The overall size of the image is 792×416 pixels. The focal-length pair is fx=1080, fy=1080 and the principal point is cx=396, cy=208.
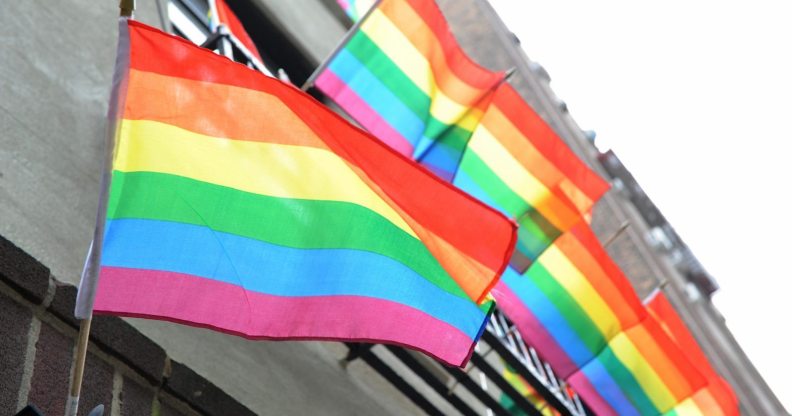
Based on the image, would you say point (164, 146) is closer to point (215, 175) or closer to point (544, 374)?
point (215, 175)

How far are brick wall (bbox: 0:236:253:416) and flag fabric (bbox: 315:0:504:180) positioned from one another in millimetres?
5213

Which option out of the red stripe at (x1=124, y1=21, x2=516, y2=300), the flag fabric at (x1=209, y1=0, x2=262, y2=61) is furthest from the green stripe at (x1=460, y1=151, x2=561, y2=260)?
the red stripe at (x1=124, y1=21, x2=516, y2=300)

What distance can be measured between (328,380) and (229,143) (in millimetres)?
2337

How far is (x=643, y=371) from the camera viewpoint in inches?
397

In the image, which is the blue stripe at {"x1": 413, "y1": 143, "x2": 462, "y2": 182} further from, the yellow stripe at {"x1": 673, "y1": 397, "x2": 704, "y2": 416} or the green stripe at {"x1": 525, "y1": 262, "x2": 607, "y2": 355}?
the yellow stripe at {"x1": 673, "y1": 397, "x2": 704, "y2": 416}

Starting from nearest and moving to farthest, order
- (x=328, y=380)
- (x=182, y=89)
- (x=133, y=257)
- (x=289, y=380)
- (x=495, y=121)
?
(x=133, y=257)
(x=182, y=89)
(x=289, y=380)
(x=328, y=380)
(x=495, y=121)

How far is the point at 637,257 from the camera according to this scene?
21.5 meters

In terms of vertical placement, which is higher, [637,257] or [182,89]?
[182,89]

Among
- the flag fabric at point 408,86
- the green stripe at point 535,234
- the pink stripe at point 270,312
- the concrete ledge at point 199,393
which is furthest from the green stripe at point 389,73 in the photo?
the concrete ledge at point 199,393

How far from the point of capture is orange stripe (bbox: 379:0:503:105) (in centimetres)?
1038

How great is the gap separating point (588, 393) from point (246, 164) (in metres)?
5.25

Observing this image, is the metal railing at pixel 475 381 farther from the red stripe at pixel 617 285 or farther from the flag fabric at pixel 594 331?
the red stripe at pixel 617 285

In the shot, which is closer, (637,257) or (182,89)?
(182,89)

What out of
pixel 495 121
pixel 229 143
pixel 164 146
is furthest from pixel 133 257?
pixel 495 121
